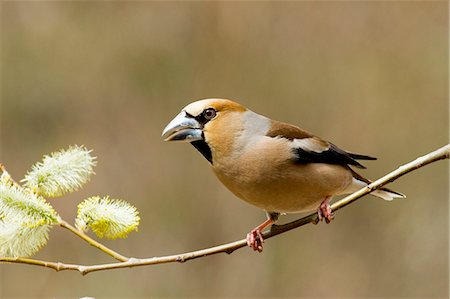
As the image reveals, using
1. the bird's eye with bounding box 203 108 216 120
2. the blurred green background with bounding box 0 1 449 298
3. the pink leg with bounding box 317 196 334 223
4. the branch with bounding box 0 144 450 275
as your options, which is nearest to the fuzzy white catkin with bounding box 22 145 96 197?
the branch with bounding box 0 144 450 275

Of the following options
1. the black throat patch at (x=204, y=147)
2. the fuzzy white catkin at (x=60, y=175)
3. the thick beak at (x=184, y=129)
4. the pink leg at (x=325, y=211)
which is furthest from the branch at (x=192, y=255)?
the black throat patch at (x=204, y=147)

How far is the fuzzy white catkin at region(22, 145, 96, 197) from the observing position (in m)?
1.78

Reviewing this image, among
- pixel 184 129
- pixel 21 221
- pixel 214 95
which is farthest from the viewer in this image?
pixel 214 95

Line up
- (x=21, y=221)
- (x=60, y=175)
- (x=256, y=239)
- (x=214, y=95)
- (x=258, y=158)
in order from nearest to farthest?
(x=21, y=221)
(x=60, y=175)
(x=258, y=158)
(x=256, y=239)
(x=214, y=95)

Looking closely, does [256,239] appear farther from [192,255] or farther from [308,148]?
[192,255]

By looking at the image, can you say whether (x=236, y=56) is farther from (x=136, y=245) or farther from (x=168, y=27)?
(x=136, y=245)

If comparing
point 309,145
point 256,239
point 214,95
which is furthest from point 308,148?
point 214,95

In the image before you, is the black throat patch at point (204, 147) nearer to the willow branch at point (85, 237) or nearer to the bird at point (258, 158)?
the bird at point (258, 158)

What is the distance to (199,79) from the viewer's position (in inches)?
234

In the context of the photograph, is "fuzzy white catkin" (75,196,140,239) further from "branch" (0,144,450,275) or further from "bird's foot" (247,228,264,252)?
"bird's foot" (247,228,264,252)

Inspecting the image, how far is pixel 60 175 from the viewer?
1.79 m

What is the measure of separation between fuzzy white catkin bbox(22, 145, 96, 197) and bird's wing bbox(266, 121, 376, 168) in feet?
3.45

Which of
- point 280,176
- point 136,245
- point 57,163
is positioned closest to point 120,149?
point 136,245

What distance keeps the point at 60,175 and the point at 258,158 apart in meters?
0.97
